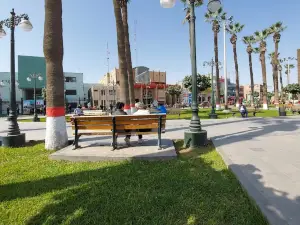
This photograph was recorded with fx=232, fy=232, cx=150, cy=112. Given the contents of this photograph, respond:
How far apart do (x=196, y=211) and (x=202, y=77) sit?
133 feet

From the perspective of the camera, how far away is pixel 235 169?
461 cm

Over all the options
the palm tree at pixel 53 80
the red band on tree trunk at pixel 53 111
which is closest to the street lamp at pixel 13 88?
the palm tree at pixel 53 80

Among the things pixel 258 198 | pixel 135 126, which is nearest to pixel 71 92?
pixel 135 126

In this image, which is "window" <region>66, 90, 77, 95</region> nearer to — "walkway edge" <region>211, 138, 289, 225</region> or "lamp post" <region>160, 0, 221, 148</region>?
"lamp post" <region>160, 0, 221, 148</region>

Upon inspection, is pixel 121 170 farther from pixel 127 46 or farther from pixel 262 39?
pixel 262 39

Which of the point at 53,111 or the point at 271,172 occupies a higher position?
the point at 53,111

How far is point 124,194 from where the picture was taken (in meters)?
3.56

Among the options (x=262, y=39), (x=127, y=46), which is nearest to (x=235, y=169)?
(x=127, y=46)

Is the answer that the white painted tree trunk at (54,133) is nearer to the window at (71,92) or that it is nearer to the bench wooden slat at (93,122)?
the bench wooden slat at (93,122)

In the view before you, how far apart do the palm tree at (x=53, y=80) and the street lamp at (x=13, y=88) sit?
1.41 metres

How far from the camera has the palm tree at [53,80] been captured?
685 centimetres

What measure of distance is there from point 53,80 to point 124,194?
4681 millimetres

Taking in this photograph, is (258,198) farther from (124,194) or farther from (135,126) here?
(135,126)

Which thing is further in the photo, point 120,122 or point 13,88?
point 13,88
